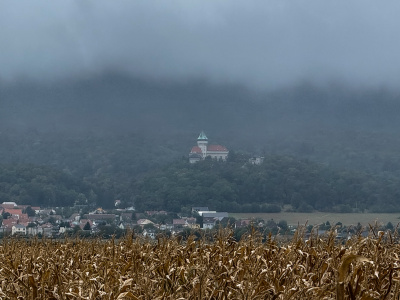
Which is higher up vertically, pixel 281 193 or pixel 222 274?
pixel 281 193

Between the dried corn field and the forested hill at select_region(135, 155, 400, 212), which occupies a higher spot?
the forested hill at select_region(135, 155, 400, 212)

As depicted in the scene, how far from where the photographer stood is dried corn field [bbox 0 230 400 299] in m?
6.69

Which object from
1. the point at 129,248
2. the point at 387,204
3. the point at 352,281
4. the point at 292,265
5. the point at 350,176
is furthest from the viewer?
the point at 350,176

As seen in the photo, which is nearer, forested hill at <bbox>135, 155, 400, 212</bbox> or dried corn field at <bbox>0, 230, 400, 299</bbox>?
dried corn field at <bbox>0, 230, 400, 299</bbox>

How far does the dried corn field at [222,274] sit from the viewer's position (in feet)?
21.9

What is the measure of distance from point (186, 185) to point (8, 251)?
182 meters

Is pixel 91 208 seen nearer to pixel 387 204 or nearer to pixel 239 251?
pixel 387 204

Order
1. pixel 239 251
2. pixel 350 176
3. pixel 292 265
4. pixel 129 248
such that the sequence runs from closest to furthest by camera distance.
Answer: pixel 292 265
pixel 239 251
pixel 129 248
pixel 350 176

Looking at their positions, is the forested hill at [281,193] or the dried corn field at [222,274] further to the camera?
the forested hill at [281,193]

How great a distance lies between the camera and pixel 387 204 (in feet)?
537

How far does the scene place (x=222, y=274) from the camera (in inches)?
314

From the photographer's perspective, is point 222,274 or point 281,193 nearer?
point 222,274

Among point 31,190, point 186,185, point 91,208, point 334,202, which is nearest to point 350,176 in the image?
point 334,202

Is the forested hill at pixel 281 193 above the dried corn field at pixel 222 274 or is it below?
above
